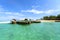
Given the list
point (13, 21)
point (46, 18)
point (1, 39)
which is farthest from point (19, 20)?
point (1, 39)

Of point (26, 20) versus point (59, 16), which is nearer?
point (26, 20)

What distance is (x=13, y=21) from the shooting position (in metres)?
30.1

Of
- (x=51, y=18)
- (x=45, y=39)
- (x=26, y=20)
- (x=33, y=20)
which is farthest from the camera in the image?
(x=51, y=18)

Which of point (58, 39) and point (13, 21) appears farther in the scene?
point (13, 21)

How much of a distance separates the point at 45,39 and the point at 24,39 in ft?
4.76

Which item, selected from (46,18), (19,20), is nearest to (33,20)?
(19,20)

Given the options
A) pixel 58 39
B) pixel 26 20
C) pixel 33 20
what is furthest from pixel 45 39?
pixel 33 20

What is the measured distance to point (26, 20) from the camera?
1163 inches

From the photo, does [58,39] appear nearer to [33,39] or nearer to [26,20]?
[33,39]

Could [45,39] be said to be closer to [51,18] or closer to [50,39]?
[50,39]

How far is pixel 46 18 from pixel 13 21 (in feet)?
60.0

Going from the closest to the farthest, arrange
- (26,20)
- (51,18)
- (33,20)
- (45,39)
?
(45,39) → (26,20) → (33,20) → (51,18)

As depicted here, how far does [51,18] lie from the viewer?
45.2m

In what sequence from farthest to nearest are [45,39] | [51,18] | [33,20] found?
[51,18]
[33,20]
[45,39]
